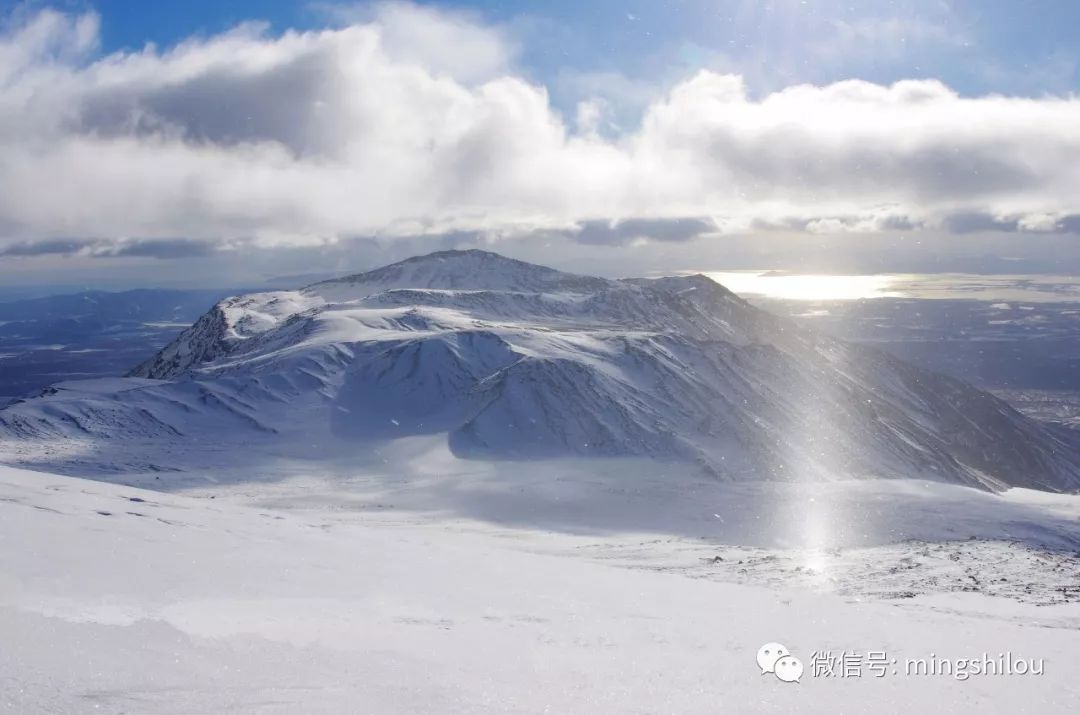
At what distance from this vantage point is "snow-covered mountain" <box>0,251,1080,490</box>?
62.6 metres

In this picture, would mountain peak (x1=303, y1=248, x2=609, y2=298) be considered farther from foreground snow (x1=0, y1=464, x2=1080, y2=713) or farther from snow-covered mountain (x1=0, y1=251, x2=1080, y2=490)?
foreground snow (x1=0, y1=464, x2=1080, y2=713)

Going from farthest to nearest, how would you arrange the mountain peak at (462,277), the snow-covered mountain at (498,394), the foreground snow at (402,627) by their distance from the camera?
the mountain peak at (462,277) < the snow-covered mountain at (498,394) < the foreground snow at (402,627)

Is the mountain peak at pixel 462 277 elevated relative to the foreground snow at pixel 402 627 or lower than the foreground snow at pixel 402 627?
elevated

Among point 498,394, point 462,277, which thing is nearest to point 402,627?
point 498,394

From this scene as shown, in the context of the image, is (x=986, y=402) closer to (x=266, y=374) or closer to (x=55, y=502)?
(x=266, y=374)

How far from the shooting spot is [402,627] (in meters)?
11.7

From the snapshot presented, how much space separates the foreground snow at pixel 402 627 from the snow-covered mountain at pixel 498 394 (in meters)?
40.9

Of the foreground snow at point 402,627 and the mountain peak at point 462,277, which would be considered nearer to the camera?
the foreground snow at point 402,627

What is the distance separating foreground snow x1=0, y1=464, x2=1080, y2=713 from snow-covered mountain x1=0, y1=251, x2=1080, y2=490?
40906 mm

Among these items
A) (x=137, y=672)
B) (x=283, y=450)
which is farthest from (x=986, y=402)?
(x=137, y=672)

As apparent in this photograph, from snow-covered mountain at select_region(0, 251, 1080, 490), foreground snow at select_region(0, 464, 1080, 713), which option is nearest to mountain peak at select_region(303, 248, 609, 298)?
snow-covered mountain at select_region(0, 251, 1080, 490)

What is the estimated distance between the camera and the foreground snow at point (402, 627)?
8.54 m

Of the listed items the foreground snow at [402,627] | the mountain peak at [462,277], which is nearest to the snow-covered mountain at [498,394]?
the mountain peak at [462,277]

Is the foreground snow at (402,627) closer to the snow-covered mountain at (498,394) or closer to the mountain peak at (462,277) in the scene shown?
the snow-covered mountain at (498,394)
